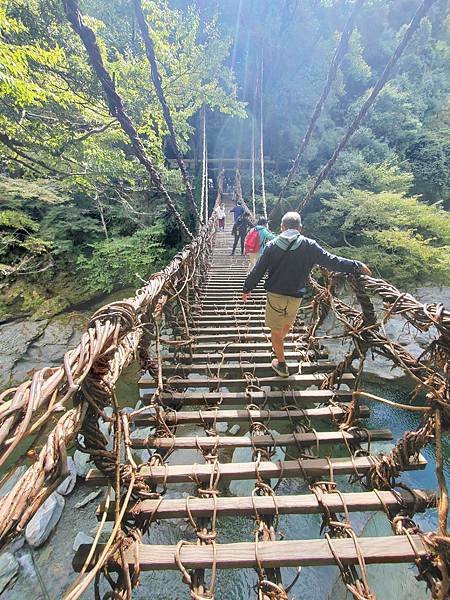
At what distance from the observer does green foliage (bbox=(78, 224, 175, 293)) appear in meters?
6.37

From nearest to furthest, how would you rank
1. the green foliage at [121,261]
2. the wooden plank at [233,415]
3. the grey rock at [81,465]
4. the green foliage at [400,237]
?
the wooden plank at [233,415]
the grey rock at [81,465]
the green foliage at [400,237]
the green foliage at [121,261]

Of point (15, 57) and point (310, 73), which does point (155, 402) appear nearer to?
point (15, 57)

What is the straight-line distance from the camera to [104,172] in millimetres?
5023

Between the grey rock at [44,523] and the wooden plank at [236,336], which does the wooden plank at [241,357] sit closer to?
the wooden plank at [236,336]

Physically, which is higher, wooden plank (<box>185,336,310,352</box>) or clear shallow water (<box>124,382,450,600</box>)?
wooden plank (<box>185,336,310,352</box>)

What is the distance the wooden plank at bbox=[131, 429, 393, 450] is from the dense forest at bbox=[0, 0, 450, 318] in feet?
4.35

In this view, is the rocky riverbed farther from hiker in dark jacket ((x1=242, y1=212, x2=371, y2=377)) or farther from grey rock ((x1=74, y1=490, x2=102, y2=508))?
hiker in dark jacket ((x1=242, y1=212, x2=371, y2=377))

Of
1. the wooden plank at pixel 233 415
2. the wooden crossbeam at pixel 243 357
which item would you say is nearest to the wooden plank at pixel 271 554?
the wooden plank at pixel 233 415

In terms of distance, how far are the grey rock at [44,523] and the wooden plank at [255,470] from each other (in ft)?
7.58

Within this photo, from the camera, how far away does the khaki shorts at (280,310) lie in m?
1.78

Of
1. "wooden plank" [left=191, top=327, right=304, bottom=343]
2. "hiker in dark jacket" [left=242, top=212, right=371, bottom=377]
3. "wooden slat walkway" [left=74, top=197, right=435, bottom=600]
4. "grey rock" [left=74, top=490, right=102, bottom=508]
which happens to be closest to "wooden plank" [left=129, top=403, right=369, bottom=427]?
"wooden slat walkway" [left=74, top=197, right=435, bottom=600]

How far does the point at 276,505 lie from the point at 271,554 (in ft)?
0.47

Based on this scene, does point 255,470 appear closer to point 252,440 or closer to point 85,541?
point 252,440

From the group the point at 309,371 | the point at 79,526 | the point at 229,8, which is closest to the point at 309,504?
the point at 309,371
